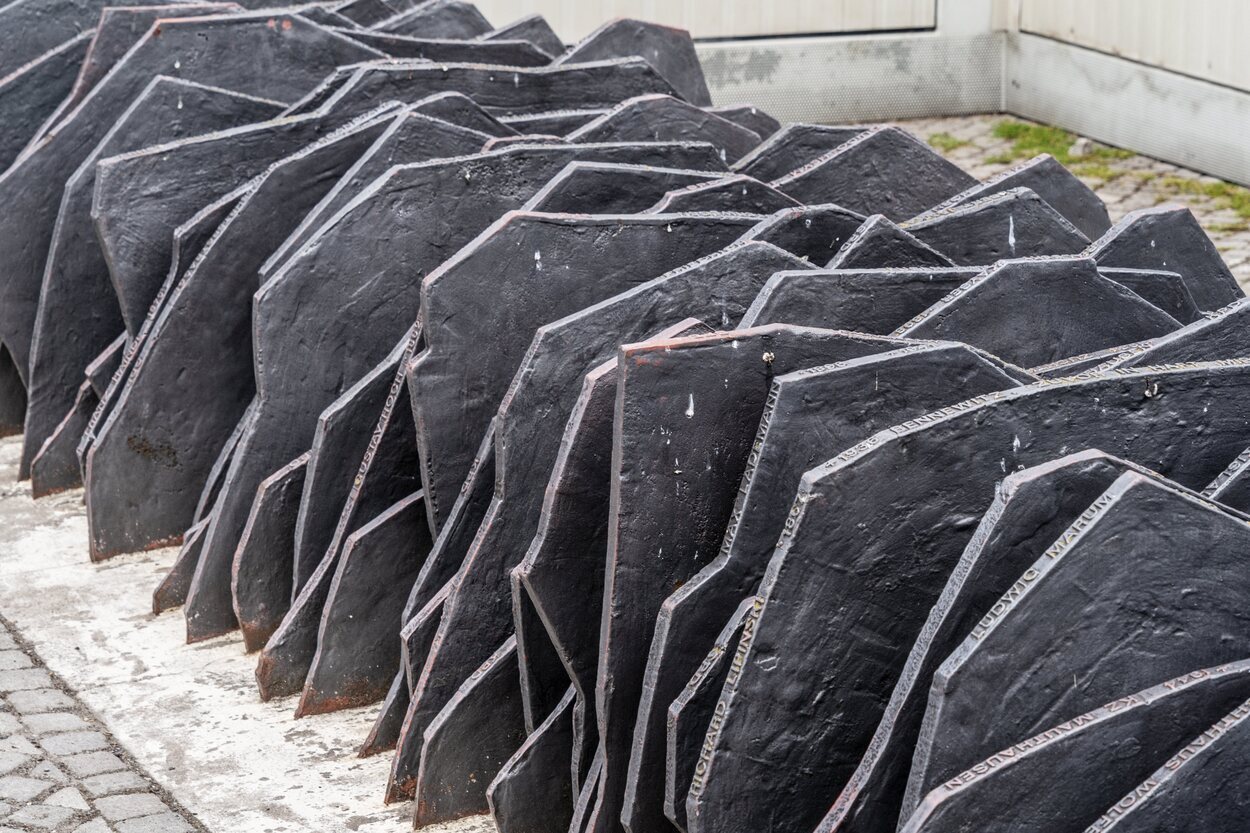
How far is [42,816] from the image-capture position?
408 centimetres

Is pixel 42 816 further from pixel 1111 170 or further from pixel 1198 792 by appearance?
pixel 1111 170

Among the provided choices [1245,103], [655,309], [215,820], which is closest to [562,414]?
[655,309]

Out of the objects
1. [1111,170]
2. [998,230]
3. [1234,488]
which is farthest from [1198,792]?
[1111,170]

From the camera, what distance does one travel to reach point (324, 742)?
4344 mm

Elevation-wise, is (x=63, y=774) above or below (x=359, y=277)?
below

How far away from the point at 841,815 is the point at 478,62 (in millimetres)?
3649

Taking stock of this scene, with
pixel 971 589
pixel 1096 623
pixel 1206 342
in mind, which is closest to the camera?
pixel 1096 623

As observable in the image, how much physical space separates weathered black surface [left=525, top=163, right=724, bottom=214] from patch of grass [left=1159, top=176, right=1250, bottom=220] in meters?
5.78

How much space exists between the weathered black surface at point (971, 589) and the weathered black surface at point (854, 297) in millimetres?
800

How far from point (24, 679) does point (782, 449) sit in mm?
2441

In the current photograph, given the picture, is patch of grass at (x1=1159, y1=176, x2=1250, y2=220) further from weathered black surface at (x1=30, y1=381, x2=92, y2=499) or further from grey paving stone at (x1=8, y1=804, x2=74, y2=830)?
grey paving stone at (x1=8, y1=804, x2=74, y2=830)

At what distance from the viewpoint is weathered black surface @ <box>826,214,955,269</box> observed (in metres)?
4.08

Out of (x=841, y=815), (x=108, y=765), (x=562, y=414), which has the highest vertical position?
(x=562, y=414)

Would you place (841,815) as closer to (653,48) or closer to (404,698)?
(404,698)
